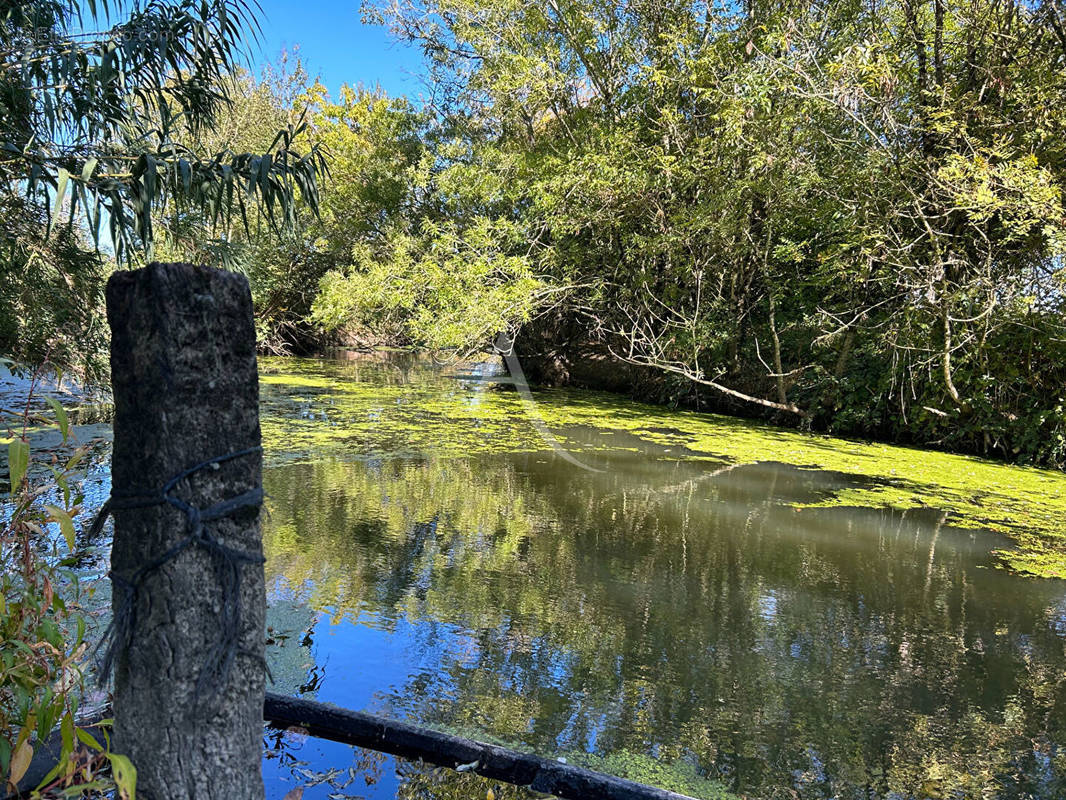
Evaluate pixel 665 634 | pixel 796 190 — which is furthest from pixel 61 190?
pixel 796 190

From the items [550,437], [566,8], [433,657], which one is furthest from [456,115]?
[433,657]

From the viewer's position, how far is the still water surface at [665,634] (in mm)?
2066

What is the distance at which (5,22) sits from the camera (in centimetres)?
377

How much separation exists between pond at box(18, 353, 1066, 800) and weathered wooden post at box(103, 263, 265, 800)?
2.49 feet

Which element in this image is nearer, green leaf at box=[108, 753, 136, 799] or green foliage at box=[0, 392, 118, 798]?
green leaf at box=[108, 753, 136, 799]

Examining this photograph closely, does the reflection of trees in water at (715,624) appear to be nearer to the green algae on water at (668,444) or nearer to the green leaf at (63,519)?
the green algae on water at (668,444)

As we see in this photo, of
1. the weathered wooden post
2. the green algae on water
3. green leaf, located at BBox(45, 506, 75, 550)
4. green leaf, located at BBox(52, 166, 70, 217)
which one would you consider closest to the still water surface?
the green algae on water

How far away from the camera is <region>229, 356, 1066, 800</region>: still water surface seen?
2.07 m

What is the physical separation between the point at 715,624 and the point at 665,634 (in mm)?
293

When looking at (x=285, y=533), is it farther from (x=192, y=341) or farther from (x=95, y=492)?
(x=192, y=341)

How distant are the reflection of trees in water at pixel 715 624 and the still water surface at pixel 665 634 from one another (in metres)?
0.01

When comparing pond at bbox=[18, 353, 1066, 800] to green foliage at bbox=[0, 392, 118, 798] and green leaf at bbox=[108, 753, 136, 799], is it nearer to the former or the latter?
green foliage at bbox=[0, 392, 118, 798]

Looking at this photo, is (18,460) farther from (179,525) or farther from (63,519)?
(179,525)

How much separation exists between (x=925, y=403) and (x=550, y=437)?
439 centimetres
